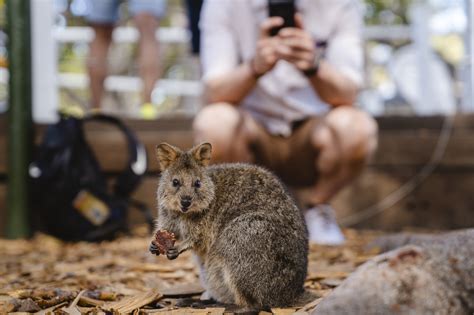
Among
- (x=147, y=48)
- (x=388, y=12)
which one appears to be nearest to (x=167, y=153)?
(x=147, y=48)

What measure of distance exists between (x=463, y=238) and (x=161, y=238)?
102cm

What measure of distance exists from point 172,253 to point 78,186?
92.2 inches

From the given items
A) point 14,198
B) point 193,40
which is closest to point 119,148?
point 14,198

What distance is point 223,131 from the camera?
3992 mm

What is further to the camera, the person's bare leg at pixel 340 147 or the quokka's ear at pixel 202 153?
the person's bare leg at pixel 340 147

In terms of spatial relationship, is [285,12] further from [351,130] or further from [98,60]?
[98,60]

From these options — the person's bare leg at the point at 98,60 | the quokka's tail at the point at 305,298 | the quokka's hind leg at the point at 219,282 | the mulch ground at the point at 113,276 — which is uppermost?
the person's bare leg at the point at 98,60

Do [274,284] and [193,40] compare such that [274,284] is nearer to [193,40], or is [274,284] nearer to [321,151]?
[321,151]

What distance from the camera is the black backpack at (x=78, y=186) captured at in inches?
181

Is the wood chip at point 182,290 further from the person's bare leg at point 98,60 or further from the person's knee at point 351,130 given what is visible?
the person's bare leg at point 98,60

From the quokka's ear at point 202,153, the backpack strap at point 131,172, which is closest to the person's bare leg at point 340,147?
the backpack strap at point 131,172

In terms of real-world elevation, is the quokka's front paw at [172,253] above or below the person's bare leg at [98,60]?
below

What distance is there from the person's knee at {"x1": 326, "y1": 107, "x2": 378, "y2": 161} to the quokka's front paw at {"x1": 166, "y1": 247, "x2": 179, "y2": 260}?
6.31 ft

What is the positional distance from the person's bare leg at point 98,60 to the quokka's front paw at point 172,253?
349 centimetres
